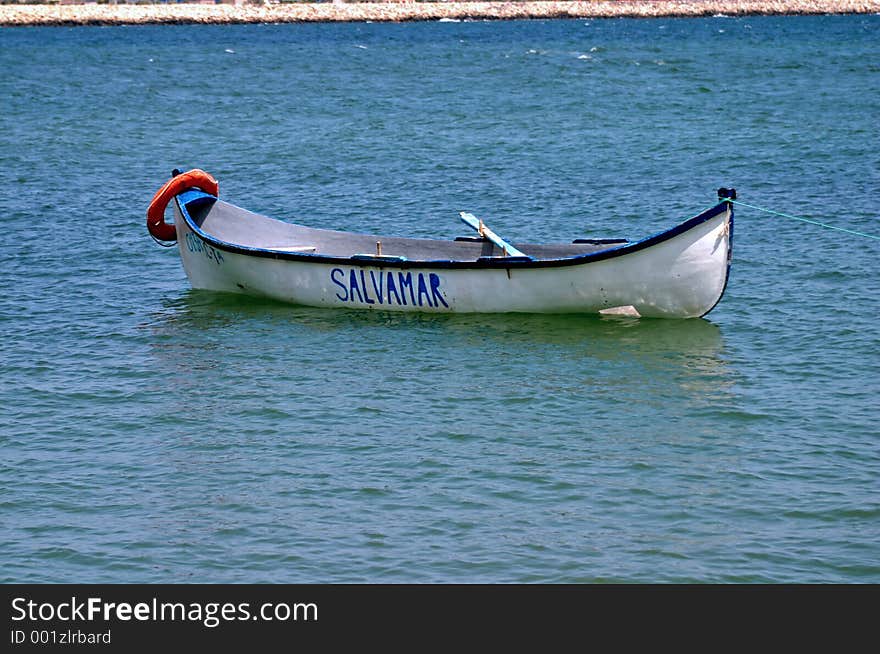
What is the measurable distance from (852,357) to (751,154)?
21.0 m

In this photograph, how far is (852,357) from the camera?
62.9 ft

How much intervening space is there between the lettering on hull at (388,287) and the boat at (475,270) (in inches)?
0.6

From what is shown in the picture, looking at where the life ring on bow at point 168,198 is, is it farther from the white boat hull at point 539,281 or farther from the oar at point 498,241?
the oar at point 498,241

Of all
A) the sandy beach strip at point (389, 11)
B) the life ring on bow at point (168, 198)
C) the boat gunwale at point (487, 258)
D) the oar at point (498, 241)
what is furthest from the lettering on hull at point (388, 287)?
the sandy beach strip at point (389, 11)

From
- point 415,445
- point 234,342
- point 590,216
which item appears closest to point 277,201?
point 590,216

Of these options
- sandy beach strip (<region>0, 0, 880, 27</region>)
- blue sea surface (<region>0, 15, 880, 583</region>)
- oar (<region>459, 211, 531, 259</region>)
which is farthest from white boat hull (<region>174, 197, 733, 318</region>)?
sandy beach strip (<region>0, 0, 880, 27</region>)

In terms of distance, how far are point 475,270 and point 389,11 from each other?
389ft

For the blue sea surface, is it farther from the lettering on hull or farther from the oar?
the oar

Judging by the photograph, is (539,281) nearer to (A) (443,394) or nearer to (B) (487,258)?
(B) (487,258)

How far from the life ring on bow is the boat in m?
0.03

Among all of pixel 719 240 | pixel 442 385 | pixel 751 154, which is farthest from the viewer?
pixel 751 154

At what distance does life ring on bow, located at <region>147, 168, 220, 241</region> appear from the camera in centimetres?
2405

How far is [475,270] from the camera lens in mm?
20812
